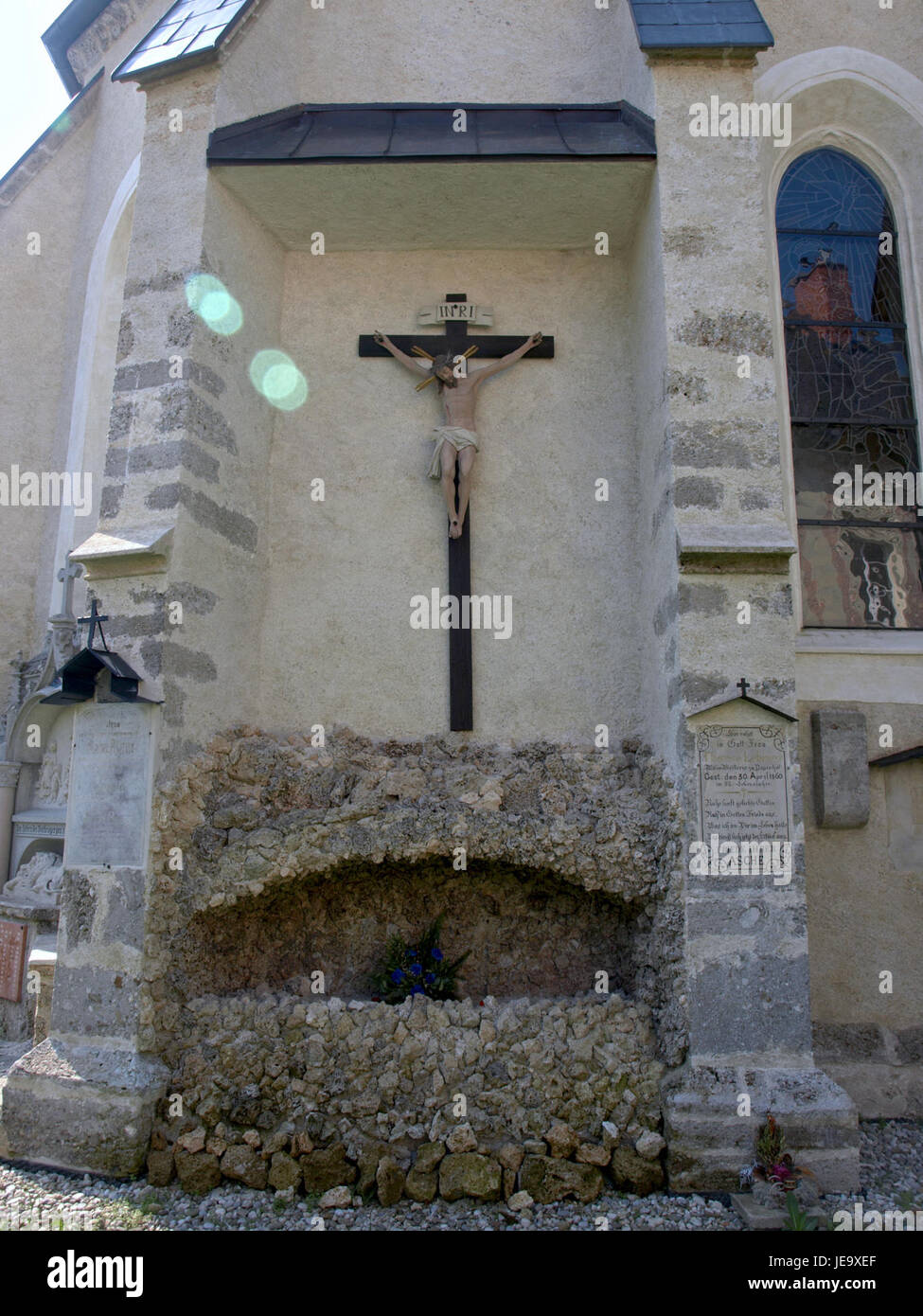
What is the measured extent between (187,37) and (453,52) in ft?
6.44

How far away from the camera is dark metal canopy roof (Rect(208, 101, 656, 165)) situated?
558 centimetres

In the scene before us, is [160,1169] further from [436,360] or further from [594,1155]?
[436,360]

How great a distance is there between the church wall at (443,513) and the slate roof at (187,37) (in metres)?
1.30

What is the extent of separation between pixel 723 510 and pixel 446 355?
2248 millimetres

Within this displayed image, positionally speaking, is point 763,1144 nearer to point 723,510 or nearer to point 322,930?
point 322,930

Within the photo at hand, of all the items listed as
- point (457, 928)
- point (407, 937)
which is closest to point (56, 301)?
point (407, 937)

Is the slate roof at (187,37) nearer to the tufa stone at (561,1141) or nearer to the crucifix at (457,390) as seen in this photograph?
the crucifix at (457,390)

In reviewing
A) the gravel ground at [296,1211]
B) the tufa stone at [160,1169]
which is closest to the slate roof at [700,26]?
the gravel ground at [296,1211]

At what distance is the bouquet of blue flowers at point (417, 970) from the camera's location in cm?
516

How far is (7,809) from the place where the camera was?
24.8ft

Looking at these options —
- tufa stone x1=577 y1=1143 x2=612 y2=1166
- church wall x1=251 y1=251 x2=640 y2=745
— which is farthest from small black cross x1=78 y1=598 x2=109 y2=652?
tufa stone x1=577 y1=1143 x2=612 y2=1166

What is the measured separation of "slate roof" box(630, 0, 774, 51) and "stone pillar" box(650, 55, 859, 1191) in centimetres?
10

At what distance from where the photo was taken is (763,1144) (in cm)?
425
